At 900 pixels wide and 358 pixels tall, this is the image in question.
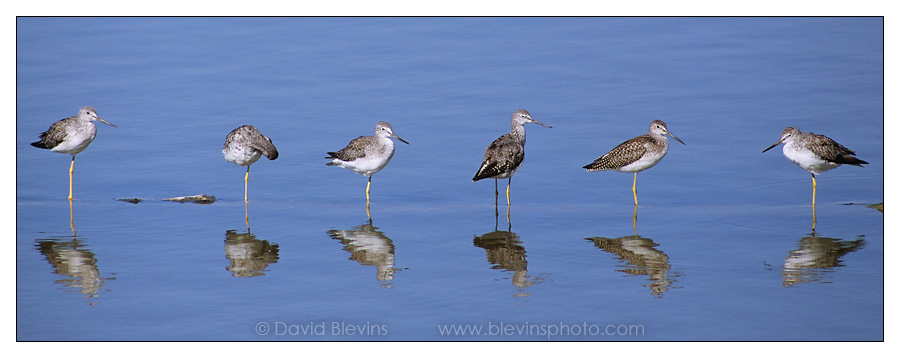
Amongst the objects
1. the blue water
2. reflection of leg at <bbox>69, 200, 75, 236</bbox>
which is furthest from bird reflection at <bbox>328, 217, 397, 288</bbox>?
reflection of leg at <bbox>69, 200, 75, 236</bbox>

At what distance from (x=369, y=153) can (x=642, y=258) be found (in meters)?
5.51

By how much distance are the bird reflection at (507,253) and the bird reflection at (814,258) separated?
2.47 m

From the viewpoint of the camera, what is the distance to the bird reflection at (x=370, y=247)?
1020 centimetres

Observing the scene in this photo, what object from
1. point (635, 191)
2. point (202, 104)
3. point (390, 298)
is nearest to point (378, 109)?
point (202, 104)

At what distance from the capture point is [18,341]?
8414 millimetres

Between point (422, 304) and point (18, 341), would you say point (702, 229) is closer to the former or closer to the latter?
point (422, 304)

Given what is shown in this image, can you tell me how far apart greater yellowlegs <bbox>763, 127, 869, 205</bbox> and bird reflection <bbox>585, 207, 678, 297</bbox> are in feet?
12.8

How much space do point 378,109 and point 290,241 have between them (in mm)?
8841

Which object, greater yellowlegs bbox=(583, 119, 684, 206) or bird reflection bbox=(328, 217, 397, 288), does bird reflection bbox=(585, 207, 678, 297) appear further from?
greater yellowlegs bbox=(583, 119, 684, 206)

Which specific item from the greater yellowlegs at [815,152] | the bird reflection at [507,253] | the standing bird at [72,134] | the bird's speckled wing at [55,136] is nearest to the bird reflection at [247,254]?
the bird reflection at [507,253]

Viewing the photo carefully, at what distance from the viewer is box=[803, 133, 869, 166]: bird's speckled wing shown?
1446 cm

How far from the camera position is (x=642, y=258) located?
34.9ft

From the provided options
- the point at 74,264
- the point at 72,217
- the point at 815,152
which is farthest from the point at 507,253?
the point at 815,152

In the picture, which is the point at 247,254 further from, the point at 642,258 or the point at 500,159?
the point at 500,159
